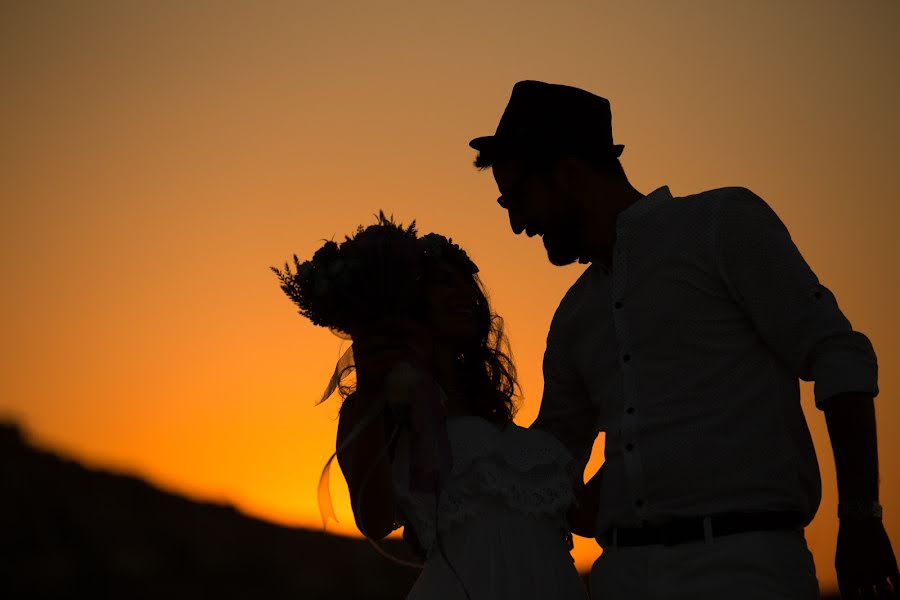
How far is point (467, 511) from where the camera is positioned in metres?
4.55

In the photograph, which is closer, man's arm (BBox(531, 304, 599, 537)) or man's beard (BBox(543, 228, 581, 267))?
man's beard (BBox(543, 228, 581, 267))

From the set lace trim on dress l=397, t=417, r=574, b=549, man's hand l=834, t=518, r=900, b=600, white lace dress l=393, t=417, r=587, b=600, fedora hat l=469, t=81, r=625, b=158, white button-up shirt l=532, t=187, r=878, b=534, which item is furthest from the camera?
lace trim on dress l=397, t=417, r=574, b=549

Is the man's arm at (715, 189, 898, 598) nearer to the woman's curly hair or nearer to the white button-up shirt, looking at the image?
the white button-up shirt

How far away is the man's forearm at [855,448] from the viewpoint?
3184 millimetres

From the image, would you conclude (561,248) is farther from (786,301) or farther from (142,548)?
(142,548)

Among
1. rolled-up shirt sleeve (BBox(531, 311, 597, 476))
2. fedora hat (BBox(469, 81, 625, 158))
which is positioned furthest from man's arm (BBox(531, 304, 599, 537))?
fedora hat (BBox(469, 81, 625, 158))

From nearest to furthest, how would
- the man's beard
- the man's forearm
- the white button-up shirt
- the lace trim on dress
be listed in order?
the man's forearm
the white button-up shirt
the man's beard
the lace trim on dress

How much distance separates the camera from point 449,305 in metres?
4.84

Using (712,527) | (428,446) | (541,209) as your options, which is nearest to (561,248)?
(541,209)

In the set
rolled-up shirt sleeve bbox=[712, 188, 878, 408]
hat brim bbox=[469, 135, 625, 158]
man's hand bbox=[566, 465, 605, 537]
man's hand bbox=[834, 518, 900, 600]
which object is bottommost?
man's hand bbox=[834, 518, 900, 600]

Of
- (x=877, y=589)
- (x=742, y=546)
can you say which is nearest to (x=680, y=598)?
(x=742, y=546)

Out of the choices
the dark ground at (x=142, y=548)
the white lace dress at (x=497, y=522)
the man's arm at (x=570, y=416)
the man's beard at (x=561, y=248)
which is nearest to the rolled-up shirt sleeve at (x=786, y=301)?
the man's beard at (x=561, y=248)

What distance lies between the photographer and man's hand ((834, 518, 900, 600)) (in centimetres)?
302

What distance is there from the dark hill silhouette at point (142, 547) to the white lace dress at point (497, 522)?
29.9 meters
